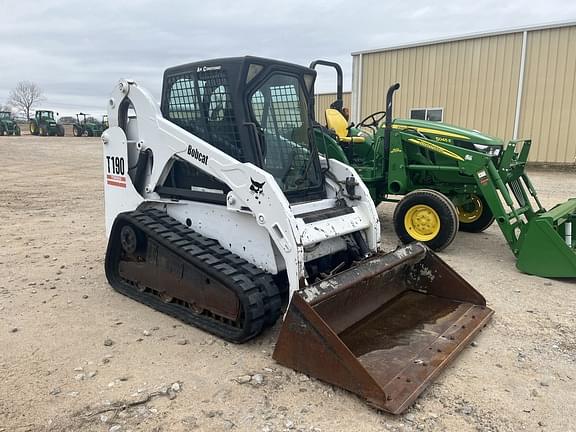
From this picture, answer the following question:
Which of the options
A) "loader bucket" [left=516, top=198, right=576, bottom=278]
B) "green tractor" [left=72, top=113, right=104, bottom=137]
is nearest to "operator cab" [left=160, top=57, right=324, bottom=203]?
"loader bucket" [left=516, top=198, right=576, bottom=278]

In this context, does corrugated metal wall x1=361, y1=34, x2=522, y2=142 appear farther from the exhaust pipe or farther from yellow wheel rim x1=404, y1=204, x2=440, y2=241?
yellow wheel rim x1=404, y1=204, x2=440, y2=241

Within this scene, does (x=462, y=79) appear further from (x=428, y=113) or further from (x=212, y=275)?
(x=212, y=275)

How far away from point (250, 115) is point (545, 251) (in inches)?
131

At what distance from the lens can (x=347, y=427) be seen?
2527 millimetres

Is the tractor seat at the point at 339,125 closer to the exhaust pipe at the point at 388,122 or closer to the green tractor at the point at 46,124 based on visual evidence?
the exhaust pipe at the point at 388,122

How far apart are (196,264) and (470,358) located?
2.02 meters

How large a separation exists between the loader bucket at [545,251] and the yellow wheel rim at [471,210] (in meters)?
1.78

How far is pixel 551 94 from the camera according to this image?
1462 centimetres

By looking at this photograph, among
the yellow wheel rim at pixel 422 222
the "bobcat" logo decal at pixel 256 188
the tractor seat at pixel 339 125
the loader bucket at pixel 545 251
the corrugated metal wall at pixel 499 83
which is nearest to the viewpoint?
the "bobcat" logo decal at pixel 256 188

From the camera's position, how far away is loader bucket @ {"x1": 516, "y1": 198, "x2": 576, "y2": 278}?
481 cm

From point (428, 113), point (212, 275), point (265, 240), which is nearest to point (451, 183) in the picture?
point (265, 240)

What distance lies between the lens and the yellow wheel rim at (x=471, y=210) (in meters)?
7.03

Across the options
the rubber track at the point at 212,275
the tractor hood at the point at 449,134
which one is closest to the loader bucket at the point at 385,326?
the rubber track at the point at 212,275

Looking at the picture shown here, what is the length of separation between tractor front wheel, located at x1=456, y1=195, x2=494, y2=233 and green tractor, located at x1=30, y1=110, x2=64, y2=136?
3474 cm
